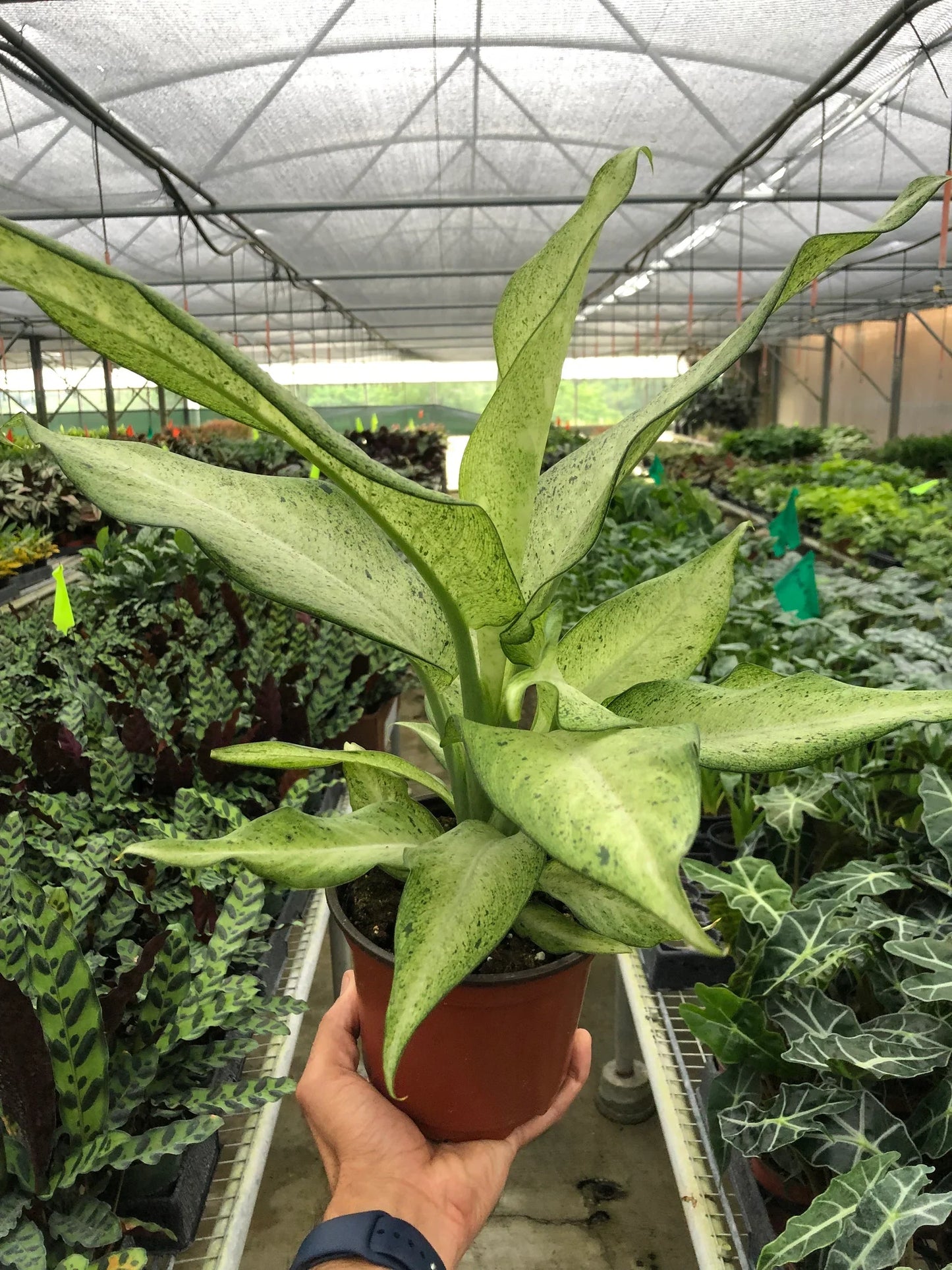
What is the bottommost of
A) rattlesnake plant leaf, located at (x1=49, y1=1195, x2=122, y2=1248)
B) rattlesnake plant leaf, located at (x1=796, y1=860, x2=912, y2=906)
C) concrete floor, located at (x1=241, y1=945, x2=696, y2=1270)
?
concrete floor, located at (x1=241, y1=945, x2=696, y2=1270)

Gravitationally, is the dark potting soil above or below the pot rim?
below

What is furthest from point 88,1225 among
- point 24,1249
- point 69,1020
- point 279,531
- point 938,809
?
point 938,809

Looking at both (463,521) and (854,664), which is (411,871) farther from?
(854,664)

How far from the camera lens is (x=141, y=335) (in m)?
0.40

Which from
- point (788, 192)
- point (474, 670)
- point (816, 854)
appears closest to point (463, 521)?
point (474, 670)

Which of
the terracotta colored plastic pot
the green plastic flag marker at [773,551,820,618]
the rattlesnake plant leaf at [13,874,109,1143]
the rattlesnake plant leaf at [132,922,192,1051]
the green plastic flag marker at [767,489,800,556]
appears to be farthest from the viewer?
the green plastic flag marker at [767,489,800,556]

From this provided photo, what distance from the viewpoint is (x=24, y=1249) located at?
633 mm

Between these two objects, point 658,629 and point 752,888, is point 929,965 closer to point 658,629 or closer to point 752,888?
point 752,888

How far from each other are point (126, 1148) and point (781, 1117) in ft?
1.84

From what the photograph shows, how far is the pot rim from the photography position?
22.4 inches

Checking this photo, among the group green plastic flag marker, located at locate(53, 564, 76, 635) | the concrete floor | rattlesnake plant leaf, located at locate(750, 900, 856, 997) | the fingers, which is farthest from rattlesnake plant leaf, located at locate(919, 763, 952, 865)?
green plastic flag marker, located at locate(53, 564, 76, 635)

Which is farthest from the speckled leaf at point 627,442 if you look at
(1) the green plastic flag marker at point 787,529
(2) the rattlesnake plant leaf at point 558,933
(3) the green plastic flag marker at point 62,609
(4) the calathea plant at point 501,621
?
(1) the green plastic flag marker at point 787,529

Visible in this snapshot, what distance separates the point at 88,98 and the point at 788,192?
5021 mm

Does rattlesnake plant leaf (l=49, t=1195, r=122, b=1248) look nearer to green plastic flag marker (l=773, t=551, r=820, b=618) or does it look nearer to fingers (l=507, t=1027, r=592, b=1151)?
fingers (l=507, t=1027, r=592, b=1151)
